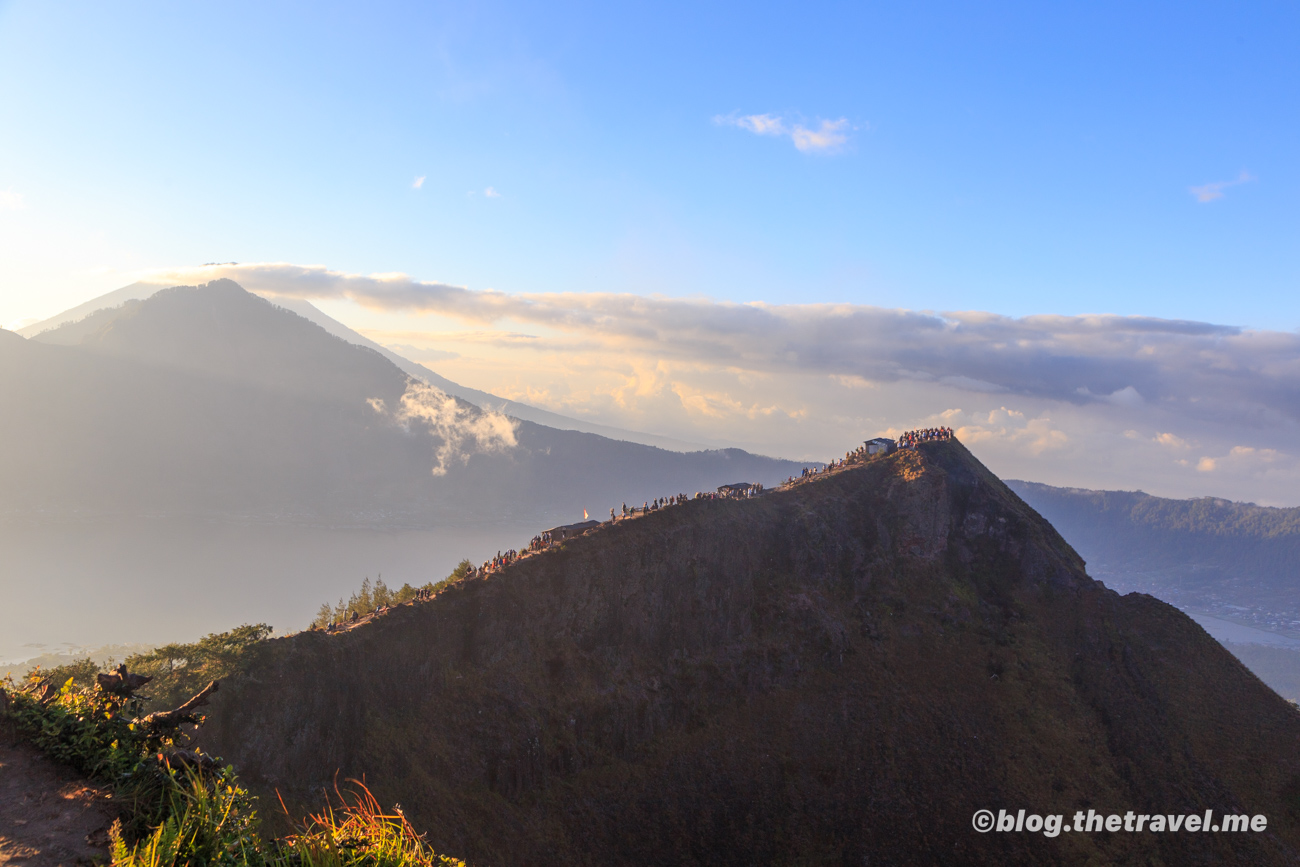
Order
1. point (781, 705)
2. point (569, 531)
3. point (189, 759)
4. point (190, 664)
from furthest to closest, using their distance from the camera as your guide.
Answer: point (569, 531) → point (781, 705) → point (190, 664) → point (189, 759)

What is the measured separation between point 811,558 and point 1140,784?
33.7 metres

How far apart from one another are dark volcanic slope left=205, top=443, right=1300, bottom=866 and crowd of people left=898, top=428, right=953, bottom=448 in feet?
40.8

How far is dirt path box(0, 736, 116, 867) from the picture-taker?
944 centimetres

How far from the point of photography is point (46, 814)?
10398 mm

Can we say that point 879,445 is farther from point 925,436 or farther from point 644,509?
point 644,509

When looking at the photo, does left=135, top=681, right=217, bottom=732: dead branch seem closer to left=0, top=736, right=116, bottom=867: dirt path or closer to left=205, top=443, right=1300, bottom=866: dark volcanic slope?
left=0, top=736, right=116, bottom=867: dirt path

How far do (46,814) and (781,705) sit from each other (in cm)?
5698

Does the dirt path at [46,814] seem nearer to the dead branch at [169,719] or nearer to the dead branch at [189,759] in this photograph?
the dead branch at [189,759]

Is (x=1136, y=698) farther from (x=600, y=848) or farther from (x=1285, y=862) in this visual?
(x=600, y=848)

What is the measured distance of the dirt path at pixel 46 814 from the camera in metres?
9.44

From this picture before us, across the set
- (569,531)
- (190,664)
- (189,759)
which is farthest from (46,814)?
(569,531)

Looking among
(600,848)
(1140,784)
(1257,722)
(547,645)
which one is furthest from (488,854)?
(1257,722)

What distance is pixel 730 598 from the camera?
65938 millimetres

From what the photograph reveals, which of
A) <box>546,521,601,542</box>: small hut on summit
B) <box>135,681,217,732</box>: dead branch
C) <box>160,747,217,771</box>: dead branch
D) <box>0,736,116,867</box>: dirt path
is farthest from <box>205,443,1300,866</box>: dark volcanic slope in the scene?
<box>160,747,217,771</box>: dead branch
